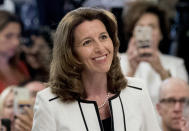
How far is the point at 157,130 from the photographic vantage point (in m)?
2.32

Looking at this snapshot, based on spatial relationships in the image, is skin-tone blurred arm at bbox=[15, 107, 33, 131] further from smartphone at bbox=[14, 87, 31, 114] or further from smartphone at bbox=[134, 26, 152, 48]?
smartphone at bbox=[134, 26, 152, 48]

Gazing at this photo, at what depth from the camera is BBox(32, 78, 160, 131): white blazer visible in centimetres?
220

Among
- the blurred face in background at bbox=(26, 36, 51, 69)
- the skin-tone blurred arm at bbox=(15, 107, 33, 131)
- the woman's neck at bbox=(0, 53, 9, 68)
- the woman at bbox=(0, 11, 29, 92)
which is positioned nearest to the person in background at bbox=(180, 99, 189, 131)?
the skin-tone blurred arm at bbox=(15, 107, 33, 131)

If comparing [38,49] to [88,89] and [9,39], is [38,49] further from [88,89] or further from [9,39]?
[88,89]

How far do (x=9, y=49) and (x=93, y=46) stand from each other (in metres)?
2.13

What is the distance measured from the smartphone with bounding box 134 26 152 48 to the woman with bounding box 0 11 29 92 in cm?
105

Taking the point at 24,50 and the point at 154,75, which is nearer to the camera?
the point at 154,75

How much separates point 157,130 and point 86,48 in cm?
54

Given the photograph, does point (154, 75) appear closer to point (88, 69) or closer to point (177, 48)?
point (177, 48)

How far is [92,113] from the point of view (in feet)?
7.37

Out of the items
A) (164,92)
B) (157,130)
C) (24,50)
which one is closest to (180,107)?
(164,92)

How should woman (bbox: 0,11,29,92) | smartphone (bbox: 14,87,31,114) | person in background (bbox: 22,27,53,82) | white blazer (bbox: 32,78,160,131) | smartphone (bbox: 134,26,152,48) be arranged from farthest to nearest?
1. person in background (bbox: 22,27,53,82)
2. woman (bbox: 0,11,29,92)
3. smartphone (bbox: 134,26,152,48)
4. smartphone (bbox: 14,87,31,114)
5. white blazer (bbox: 32,78,160,131)

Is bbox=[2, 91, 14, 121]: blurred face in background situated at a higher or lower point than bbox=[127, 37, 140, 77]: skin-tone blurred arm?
lower

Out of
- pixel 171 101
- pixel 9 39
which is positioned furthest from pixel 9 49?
pixel 171 101
